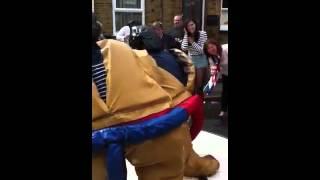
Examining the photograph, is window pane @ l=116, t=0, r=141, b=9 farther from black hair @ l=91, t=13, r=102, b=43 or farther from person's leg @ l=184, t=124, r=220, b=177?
black hair @ l=91, t=13, r=102, b=43

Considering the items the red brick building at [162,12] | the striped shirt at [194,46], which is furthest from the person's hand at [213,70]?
the red brick building at [162,12]

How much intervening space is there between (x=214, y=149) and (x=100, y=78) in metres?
2.54

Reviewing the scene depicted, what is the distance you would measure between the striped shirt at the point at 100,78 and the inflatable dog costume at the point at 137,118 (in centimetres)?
2

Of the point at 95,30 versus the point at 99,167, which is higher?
the point at 95,30

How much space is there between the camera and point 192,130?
2699 millimetres

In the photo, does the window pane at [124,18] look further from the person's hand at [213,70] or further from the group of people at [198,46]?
the person's hand at [213,70]

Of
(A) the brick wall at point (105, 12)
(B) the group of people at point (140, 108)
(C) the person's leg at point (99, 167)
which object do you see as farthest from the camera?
(A) the brick wall at point (105, 12)

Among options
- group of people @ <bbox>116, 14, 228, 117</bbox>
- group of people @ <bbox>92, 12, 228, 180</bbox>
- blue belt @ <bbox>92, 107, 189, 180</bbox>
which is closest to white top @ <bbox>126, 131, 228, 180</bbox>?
group of people @ <bbox>116, 14, 228, 117</bbox>

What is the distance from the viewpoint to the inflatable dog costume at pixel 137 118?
2055 millimetres

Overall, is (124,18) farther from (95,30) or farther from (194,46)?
(95,30)

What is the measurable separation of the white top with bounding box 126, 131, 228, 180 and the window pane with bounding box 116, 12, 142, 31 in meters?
5.65

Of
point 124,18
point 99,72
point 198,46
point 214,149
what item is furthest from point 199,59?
point 124,18

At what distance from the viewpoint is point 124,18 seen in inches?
403
